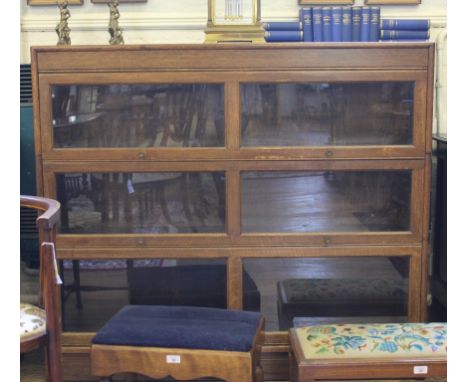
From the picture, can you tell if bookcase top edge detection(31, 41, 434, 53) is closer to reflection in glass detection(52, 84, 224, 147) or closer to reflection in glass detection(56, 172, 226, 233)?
reflection in glass detection(52, 84, 224, 147)

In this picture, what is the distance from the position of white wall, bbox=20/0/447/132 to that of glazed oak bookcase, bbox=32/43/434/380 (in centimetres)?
62

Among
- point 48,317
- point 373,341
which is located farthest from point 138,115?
point 373,341

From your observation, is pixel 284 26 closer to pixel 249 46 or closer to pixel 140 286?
pixel 249 46

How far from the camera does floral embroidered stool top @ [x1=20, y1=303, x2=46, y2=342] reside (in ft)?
6.09

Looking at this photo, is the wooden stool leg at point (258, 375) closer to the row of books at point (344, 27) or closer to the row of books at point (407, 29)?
the row of books at point (344, 27)

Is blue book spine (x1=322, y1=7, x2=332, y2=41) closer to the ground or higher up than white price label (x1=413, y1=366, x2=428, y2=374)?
higher up

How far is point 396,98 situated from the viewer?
8.36 feet

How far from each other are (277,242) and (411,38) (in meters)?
1.06

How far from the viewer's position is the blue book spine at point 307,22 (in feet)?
9.32

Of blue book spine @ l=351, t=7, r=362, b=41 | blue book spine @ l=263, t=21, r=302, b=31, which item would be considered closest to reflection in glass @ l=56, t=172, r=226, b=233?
blue book spine @ l=263, t=21, r=302, b=31

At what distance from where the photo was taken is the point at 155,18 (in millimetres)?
3100

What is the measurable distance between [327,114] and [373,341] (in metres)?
0.84
